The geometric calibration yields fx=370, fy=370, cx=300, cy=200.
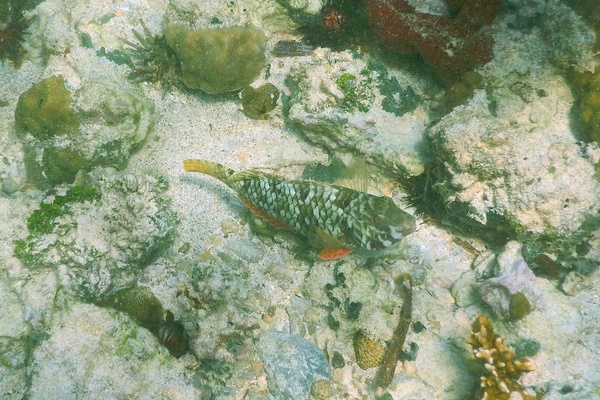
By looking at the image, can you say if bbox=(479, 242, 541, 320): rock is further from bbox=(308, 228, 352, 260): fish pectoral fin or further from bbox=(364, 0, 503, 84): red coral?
bbox=(364, 0, 503, 84): red coral

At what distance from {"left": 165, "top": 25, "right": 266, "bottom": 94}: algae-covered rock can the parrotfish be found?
172cm

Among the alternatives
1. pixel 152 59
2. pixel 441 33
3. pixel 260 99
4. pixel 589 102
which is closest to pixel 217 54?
pixel 260 99

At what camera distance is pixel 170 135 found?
5543mm

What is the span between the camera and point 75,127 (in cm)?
479

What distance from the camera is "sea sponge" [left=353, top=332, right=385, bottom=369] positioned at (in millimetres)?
4172

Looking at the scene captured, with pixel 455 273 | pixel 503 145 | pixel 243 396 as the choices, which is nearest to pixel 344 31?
pixel 503 145

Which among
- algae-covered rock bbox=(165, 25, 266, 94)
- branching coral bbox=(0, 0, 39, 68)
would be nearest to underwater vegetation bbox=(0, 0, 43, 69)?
branching coral bbox=(0, 0, 39, 68)

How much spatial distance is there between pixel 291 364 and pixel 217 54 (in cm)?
405

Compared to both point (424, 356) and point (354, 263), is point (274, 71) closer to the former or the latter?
point (354, 263)

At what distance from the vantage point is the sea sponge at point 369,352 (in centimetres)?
417

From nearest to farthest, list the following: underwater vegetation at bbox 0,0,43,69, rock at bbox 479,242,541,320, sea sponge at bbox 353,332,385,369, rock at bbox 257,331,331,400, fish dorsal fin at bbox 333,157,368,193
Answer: rock at bbox 479,242,541,320, rock at bbox 257,331,331,400, sea sponge at bbox 353,332,385,369, fish dorsal fin at bbox 333,157,368,193, underwater vegetation at bbox 0,0,43,69

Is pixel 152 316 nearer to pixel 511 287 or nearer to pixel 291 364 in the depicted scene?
pixel 291 364

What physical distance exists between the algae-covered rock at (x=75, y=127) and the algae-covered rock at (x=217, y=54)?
2.92 feet

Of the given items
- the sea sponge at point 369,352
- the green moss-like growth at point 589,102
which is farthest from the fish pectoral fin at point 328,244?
the green moss-like growth at point 589,102
